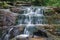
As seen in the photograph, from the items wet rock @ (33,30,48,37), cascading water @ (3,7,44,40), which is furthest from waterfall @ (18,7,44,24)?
wet rock @ (33,30,48,37)

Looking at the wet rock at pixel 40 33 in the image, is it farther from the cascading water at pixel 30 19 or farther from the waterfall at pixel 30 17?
the waterfall at pixel 30 17

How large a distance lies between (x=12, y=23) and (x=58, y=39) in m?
3.47

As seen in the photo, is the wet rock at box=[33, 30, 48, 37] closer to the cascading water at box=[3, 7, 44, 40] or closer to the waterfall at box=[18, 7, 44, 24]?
the cascading water at box=[3, 7, 44, 40]

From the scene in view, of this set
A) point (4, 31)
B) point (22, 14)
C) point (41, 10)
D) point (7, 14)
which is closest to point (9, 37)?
point (4, 31)

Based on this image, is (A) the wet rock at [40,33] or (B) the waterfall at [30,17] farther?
(B) the waterfall at [30,17]

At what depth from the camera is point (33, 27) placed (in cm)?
1080

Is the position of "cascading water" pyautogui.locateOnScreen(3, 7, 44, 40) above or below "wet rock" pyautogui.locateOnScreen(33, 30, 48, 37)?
above

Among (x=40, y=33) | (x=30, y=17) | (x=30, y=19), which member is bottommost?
(x=40, y=33)

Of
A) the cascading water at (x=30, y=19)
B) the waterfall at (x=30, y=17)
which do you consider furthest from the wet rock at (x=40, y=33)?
the waterfall at (x=30, y=17)

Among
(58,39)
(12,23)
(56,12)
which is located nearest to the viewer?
(58,39)

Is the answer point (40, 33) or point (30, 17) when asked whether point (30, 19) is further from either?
point (40, 33)

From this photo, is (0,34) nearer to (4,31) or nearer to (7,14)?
(4,31)

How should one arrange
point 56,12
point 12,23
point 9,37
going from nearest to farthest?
point 9,37 < point 12,23 < point 56,12

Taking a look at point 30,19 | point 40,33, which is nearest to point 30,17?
point 30,19
